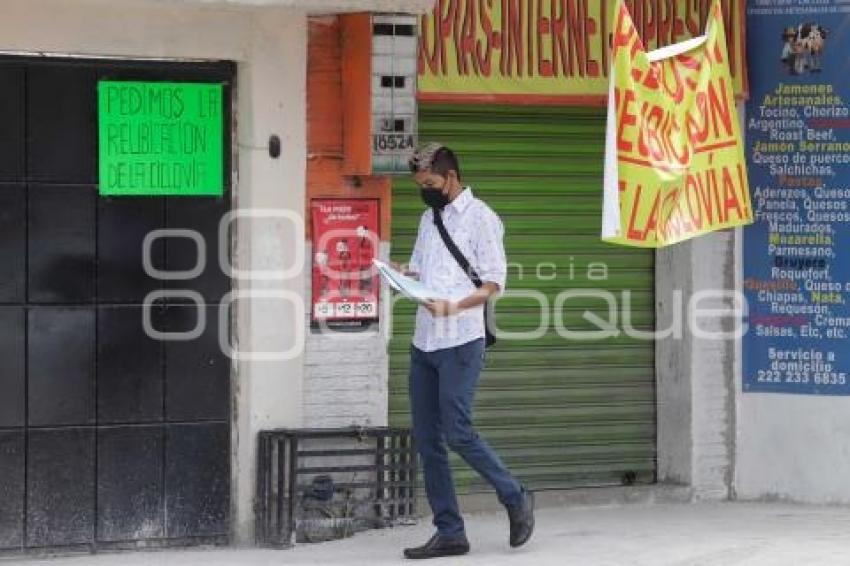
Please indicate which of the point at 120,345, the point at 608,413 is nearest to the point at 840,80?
the point at 608,413

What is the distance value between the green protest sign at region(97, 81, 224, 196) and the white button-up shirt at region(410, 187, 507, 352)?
1.39 meters

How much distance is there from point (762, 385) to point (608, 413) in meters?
0.92

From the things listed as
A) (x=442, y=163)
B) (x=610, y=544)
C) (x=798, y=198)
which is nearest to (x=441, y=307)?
(x=442, y=163)

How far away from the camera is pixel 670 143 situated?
8875 millimetres

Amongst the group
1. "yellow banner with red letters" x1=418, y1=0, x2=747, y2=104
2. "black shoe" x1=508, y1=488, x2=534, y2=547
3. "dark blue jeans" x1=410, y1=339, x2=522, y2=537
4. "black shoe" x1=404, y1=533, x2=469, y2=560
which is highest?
"yellow banner with red letters" x1=418, y1=0, x2=747, y2=104

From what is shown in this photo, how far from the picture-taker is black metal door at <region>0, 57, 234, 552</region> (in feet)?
28.8

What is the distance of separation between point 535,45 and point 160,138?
2215mm

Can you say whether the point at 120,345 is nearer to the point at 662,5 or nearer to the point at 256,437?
the point at 256,437

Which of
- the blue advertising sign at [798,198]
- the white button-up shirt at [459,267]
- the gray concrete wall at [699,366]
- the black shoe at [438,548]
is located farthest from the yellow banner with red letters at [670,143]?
the black shoe at [438,548]

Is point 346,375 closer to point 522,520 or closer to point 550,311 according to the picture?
point 522,520

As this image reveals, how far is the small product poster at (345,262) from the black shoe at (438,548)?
1384mm

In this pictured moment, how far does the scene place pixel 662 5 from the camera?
33.9 feet

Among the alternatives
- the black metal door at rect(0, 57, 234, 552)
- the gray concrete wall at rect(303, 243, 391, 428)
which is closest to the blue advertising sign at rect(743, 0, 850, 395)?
the gray concrete wall at rect(303, 243, 391, 428)

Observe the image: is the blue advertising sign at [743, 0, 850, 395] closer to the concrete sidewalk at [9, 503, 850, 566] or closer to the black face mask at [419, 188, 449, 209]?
the concrete sidewalk at [9, 503, 850, 566]
